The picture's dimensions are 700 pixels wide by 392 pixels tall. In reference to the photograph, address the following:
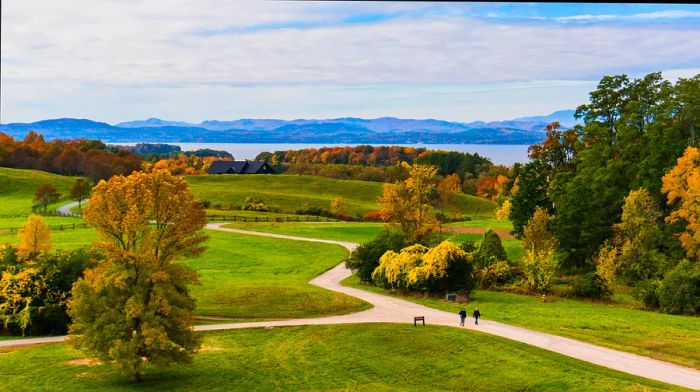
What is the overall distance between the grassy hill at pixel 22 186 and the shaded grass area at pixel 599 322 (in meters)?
71.5

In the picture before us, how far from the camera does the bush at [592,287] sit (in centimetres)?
4541

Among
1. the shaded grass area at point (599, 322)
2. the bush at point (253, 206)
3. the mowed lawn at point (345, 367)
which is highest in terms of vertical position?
the bush at point (253, 206)

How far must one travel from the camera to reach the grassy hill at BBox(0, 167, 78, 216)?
97062 mm

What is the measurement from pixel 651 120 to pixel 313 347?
4065 centimetres

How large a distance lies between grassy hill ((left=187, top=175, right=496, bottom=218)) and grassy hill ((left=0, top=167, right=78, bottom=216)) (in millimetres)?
22852

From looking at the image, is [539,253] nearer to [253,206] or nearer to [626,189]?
[626,189]

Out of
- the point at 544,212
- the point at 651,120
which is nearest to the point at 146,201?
the point at 544,212

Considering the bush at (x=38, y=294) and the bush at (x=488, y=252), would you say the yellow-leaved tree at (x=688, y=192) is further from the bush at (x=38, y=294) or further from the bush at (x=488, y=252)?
the bush at (x=38, y=294)

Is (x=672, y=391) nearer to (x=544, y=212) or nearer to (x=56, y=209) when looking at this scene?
(x=544, y=212)

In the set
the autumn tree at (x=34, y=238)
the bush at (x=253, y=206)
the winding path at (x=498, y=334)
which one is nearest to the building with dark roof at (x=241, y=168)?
the bush at (x=253, y=206)

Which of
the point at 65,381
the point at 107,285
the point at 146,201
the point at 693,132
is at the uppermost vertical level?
the point at 693,132

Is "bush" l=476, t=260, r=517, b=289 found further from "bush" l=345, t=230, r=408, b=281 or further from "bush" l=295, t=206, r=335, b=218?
"bush" l=295, t=206, r=335, b=218

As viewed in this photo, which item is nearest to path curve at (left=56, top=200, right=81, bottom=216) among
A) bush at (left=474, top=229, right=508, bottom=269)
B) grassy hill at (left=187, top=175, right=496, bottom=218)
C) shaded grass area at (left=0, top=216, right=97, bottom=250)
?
shaded grass area at (left=0, top=216, right=97, bottom=250)

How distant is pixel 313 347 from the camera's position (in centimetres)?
3225
